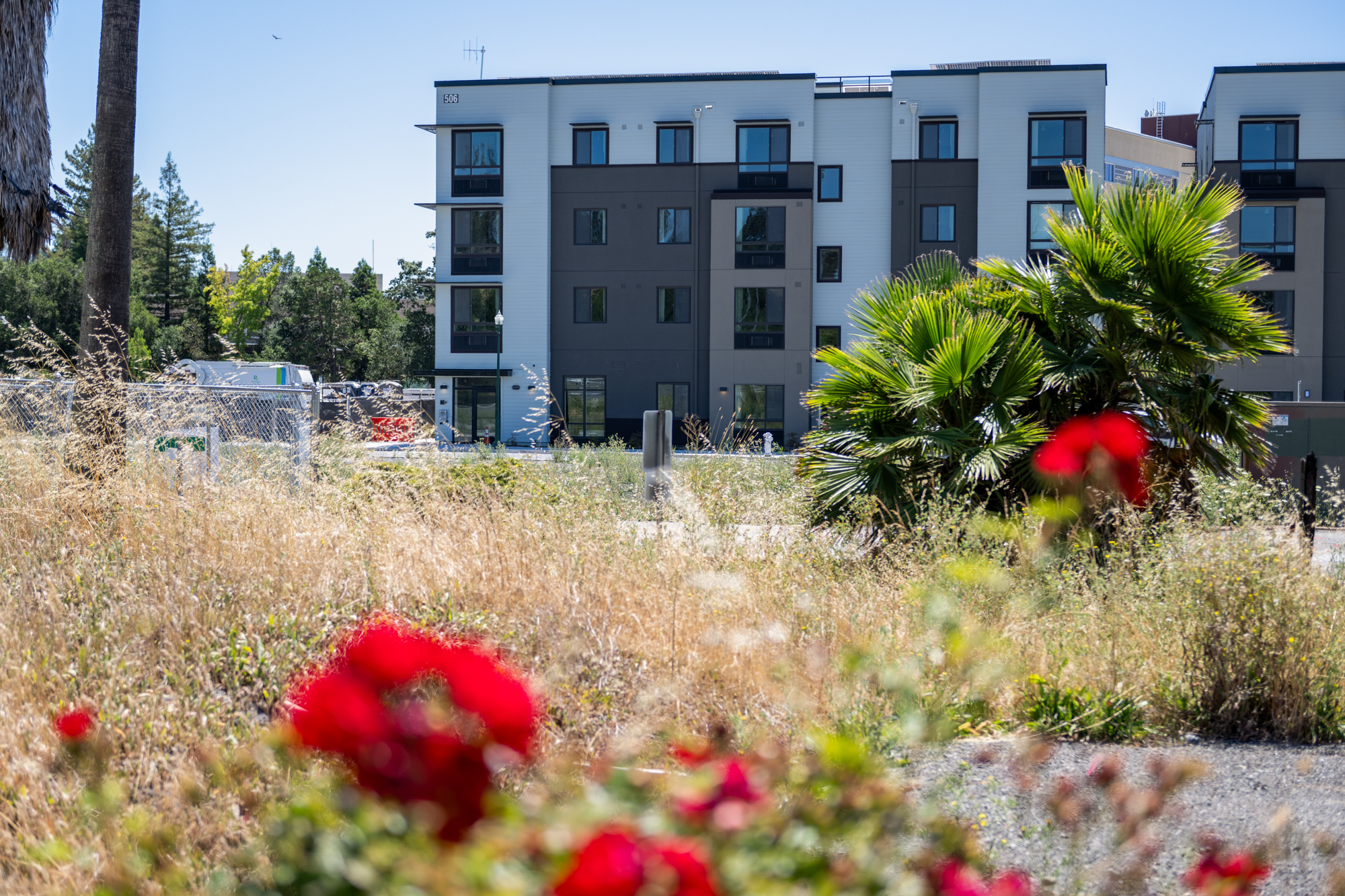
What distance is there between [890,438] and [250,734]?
17.8ft

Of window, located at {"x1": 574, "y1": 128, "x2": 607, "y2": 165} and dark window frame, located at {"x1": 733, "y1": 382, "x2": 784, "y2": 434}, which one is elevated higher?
window, located at {"x1": 574, "y1": 128, "x2": 607, "y2": 165}

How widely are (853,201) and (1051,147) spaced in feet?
22.9

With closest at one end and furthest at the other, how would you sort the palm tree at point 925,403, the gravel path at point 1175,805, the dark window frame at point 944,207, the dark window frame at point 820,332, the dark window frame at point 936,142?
the gravel path at point 1175,805, the palm tree at point 925,403, the dark window frame at point 936,142, the dark window frame at point 944,207, the dark window frame at point 820,332

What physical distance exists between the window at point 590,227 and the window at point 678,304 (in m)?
3.00

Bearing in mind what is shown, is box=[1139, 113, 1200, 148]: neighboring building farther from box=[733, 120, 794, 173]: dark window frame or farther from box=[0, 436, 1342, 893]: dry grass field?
box=[0, 436, 1342, 893]: dry grass field

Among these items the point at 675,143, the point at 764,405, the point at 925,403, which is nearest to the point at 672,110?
the point at 675,143

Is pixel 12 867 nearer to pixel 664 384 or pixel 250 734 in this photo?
pixel 250 734

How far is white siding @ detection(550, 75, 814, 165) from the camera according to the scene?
121 ft

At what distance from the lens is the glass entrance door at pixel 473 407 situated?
38.5 m

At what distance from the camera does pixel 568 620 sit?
4.66 m

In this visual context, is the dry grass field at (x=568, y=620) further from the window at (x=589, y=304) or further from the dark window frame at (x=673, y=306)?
the window at (x=589, y=304)

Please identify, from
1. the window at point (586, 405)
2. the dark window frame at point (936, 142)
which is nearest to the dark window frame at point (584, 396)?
the window at point (586, 405)

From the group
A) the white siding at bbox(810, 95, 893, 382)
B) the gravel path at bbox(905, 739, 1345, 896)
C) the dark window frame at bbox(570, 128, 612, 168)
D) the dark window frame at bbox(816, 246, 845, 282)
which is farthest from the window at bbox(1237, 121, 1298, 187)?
→ the gravel path at bbox(905, 739, 1345, 896)

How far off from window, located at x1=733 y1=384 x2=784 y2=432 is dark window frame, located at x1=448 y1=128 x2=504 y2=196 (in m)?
11.5
